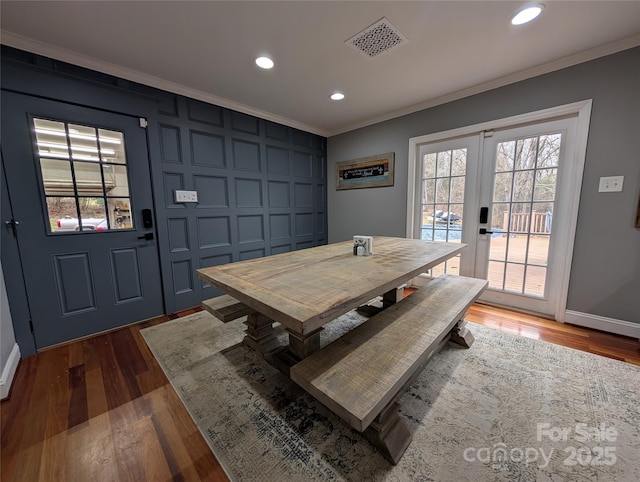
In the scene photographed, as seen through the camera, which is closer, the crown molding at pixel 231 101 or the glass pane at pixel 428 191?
the crown molding at pixel 231 101

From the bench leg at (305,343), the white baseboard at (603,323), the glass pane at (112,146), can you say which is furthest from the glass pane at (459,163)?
the glass pane at (112,146)

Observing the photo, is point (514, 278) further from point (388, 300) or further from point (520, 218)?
point (388, 300)

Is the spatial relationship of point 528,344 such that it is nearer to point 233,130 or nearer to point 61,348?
point 233,130

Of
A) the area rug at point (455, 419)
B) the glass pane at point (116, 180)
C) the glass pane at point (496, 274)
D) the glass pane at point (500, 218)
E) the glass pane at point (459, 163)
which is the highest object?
the glass pane at point (459, 163)

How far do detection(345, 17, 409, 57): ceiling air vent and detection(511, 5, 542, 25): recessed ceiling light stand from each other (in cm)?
70

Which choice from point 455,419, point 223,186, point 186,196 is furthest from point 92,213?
point 455,419

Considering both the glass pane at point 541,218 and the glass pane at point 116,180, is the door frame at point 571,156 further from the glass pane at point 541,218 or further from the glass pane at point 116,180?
the glass pane at point 116,180

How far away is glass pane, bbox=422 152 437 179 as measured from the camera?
300 centimetres

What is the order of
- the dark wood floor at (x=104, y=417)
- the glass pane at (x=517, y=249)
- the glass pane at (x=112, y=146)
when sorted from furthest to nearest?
1. the glass pane at (x=517, y=249)
2. the glass pane at (x=112, y=146)
3. the dark wood floor at (x=104, y=417)

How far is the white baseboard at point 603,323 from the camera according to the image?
1.98 meters

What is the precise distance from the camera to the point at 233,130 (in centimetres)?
294

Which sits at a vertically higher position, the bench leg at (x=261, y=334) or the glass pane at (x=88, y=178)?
the glass pane at (x=88, y=178)

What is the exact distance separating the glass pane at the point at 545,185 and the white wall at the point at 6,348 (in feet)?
14.6

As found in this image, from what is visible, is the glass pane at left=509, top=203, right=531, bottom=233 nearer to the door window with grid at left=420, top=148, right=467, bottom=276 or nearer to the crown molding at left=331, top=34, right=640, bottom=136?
the door window with grid at left=420, top=148, right=467, bottom=276
